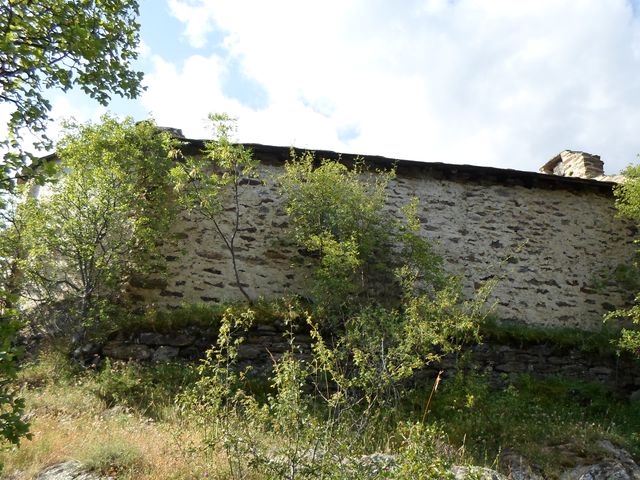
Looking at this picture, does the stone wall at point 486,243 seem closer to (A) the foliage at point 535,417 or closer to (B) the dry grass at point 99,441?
(A) the foliage at point 535,417

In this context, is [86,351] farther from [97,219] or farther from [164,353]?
[97,219]

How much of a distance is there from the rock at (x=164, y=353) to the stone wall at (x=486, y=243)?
1.16 meters

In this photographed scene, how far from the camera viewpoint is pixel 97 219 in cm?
784

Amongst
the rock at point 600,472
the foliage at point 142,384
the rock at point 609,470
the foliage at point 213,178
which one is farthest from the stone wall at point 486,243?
the rock at point 600,472

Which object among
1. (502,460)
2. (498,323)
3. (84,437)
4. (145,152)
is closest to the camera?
(84,437)

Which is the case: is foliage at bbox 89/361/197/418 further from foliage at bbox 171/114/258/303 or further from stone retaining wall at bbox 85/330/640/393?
foliage at bbox 171/114/258/303

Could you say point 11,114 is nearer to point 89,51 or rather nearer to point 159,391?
point 89,51

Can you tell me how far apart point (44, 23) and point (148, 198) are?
4261 mm

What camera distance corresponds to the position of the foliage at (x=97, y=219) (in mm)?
7832

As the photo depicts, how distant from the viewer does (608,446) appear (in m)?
5.88

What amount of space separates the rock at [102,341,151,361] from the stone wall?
1125 mm

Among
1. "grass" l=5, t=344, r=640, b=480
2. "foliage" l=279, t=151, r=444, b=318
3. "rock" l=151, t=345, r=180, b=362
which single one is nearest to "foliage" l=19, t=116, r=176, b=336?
"rock" l=151, t=345, r=180, b=362

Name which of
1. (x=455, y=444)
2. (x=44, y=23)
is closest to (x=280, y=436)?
(x=455, y=444)

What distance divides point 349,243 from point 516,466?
366cm
